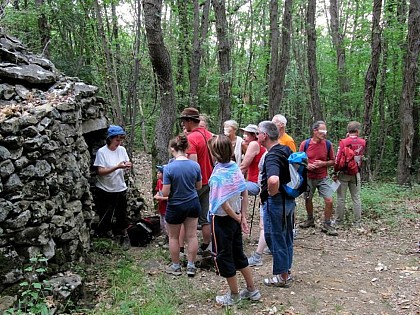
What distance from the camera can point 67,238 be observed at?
5.36 metres

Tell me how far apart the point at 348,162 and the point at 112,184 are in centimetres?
436

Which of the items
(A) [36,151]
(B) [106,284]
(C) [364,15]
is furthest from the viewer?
(C) [364,15]

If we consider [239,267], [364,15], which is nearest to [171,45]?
[239,267]

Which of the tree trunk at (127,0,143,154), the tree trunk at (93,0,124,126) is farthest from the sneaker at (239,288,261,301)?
the tree trunk at (93,0,124,126)

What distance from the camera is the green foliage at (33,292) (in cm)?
385

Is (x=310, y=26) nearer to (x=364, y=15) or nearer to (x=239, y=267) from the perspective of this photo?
(x=364, y=15)

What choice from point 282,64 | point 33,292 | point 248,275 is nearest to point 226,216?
point 248,275

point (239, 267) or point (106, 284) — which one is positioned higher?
point (239, 267)

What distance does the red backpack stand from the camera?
296 inches

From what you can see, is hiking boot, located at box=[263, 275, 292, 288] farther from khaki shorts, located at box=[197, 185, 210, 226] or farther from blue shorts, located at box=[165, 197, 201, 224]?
khaki shorts, located at box=[197, 185, 210, 226]

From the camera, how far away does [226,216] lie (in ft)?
14.4

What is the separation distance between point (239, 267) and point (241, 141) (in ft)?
9.43

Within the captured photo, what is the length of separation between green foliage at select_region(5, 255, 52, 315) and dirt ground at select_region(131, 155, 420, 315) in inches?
61.1

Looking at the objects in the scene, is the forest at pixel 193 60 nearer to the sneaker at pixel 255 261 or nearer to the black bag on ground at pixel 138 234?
the black bag on ground at pixel 138 234
